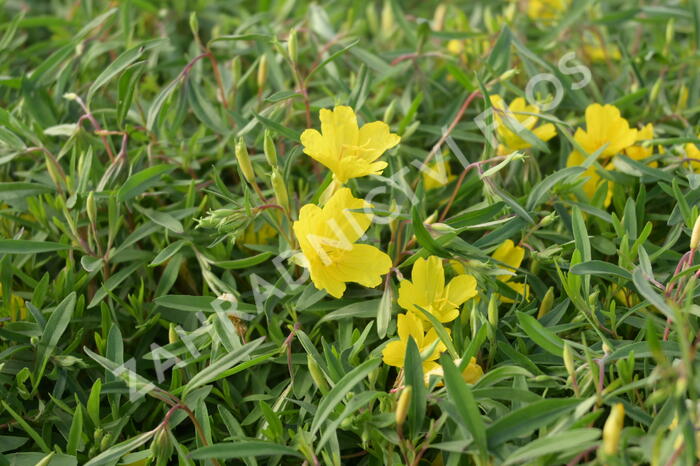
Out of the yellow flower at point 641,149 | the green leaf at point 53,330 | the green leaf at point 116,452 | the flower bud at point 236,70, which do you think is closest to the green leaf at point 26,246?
the green leaf at point 53,330

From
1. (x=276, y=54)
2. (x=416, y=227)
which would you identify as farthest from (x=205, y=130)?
(x=416, y=227)

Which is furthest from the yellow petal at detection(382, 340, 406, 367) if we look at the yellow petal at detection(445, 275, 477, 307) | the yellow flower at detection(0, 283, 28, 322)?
the yellow flower at detection(0, 283, 28, 322)

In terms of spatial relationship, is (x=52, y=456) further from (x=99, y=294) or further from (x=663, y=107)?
(x=663, y=107)

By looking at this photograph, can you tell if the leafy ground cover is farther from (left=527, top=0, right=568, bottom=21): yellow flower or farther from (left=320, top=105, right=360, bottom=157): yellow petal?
(left=527, top=0, right=568, bottom=21): yellow flower

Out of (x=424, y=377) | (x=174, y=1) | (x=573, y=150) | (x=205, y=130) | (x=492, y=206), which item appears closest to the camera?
(x=424, y=377)

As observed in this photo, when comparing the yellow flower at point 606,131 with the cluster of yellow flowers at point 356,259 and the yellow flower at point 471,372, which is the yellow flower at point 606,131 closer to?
the cluster of yellow flowers at point 356,259
